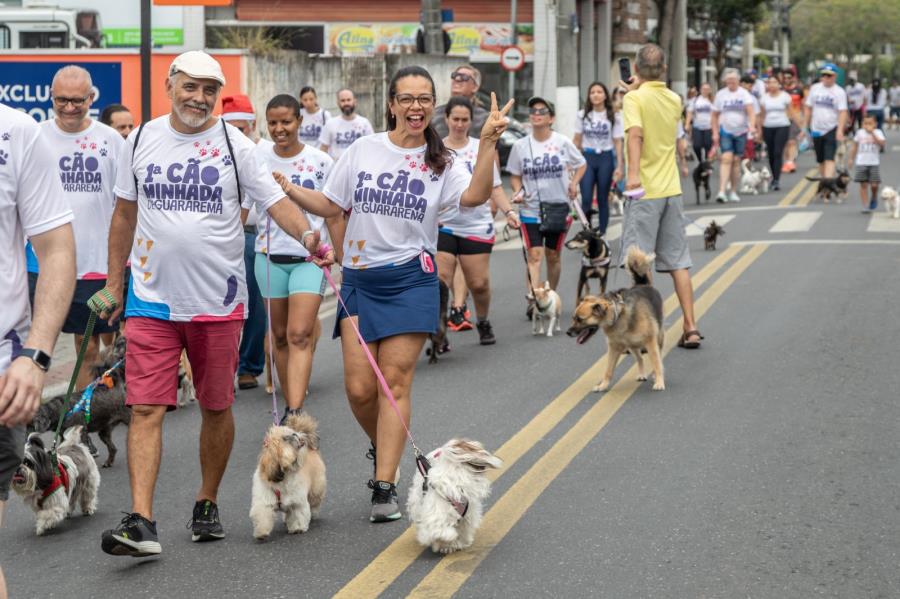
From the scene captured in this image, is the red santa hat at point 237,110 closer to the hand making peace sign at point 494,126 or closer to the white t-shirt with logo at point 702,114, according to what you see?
the hand making peace sign at point 494,126

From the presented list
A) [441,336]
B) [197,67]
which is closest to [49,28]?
[441,336]

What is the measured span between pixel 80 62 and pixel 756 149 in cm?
2385

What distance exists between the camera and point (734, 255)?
1708 cm

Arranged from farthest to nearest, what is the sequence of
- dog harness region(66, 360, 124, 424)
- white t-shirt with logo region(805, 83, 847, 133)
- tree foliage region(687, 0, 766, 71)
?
tree foliage region(687, 0, 766, 71) → white t-shirt with logo region(805, 83, 847, 133) → dog harness region(66, 360, 124, 424)

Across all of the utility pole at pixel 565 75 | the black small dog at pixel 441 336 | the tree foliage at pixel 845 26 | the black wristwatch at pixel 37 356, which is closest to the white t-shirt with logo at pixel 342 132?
the black small dog at pixel 441 336

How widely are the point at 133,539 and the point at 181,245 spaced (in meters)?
1.26

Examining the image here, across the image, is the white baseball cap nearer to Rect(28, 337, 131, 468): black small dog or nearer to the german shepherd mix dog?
Rect(28, 337, 131, 468): black small dog

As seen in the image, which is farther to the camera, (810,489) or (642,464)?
(642,464)

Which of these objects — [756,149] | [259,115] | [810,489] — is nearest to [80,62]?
[259,115]

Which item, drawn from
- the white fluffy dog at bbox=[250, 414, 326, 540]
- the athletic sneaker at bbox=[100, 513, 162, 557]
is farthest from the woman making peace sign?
the athletic sneaker at bbox=[100, 513, 162, 557]

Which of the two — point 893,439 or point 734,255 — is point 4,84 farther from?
point 893,439

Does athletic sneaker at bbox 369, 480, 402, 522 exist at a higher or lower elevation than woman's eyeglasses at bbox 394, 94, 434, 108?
lower

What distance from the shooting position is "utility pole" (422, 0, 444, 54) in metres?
27.5

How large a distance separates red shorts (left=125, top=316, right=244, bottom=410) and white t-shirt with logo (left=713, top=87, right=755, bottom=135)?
19.4m
